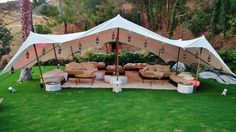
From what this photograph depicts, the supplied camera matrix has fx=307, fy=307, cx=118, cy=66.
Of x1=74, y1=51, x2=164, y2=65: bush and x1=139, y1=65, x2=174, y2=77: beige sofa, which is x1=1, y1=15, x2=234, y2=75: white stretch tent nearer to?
x1=139, y1=65, x2=174, y2=77: beige sofa

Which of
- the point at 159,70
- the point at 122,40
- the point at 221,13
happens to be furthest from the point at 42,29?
the point at 159,70

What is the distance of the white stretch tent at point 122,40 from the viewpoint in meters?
10.6

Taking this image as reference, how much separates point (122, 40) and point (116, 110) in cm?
586

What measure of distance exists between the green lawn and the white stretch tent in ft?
4.39

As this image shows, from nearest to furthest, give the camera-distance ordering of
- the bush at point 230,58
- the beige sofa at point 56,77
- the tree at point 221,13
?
the beige sofa at point 56,77, the bush at point 230,58, the tree at point 221,13

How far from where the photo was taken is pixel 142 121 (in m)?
7.59

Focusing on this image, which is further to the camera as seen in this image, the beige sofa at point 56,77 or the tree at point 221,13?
the tree at point 221,13

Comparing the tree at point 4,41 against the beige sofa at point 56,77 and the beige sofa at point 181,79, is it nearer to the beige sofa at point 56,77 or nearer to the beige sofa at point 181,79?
the beige sofa at point 56,77

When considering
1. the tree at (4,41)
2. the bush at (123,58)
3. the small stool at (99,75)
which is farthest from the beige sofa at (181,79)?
the tree at (4,41)

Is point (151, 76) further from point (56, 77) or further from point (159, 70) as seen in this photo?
point (56, 77)

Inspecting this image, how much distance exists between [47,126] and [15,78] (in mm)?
7579

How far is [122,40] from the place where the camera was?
13836mm

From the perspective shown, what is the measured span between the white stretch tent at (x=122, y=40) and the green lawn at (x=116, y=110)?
1.34 meters

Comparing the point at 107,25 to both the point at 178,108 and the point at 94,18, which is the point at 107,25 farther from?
the point at 94,18
